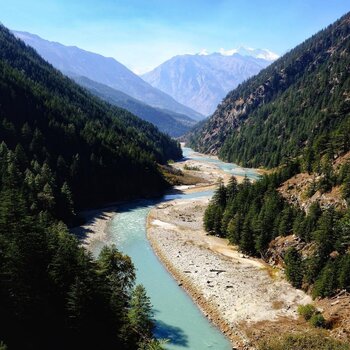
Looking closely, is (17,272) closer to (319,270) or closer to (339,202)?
(319,270)

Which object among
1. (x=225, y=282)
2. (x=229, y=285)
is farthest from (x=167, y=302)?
(x=225, y=282)

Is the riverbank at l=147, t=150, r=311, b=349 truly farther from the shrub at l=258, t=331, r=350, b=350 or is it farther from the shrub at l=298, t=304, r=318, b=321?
the shrub at l=258, t=331, r=350, b=350

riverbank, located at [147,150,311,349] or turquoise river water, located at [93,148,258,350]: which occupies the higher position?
riverbank, located at [147,150,311,349]

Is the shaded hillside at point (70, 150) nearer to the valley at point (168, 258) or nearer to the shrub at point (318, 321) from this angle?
the valley at point (168, 258)

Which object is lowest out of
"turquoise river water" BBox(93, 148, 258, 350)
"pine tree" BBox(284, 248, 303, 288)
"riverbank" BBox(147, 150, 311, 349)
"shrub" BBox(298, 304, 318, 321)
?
"turquoise river water" BBox(93, 148, 258, 350)

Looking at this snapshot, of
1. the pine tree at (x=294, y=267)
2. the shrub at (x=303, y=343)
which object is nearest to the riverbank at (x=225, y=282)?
the pine tree at (x=294, y=267)

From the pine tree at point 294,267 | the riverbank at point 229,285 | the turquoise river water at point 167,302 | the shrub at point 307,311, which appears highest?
the pine tree at point 294,267

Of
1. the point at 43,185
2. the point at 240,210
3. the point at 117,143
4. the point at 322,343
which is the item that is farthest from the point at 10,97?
the point at 322,343

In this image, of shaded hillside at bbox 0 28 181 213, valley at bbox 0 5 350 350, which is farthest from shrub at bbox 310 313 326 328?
shaded hillside at bbox 0 28 181 213

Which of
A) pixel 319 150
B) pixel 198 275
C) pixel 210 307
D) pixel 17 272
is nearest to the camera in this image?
pixel 17 272
